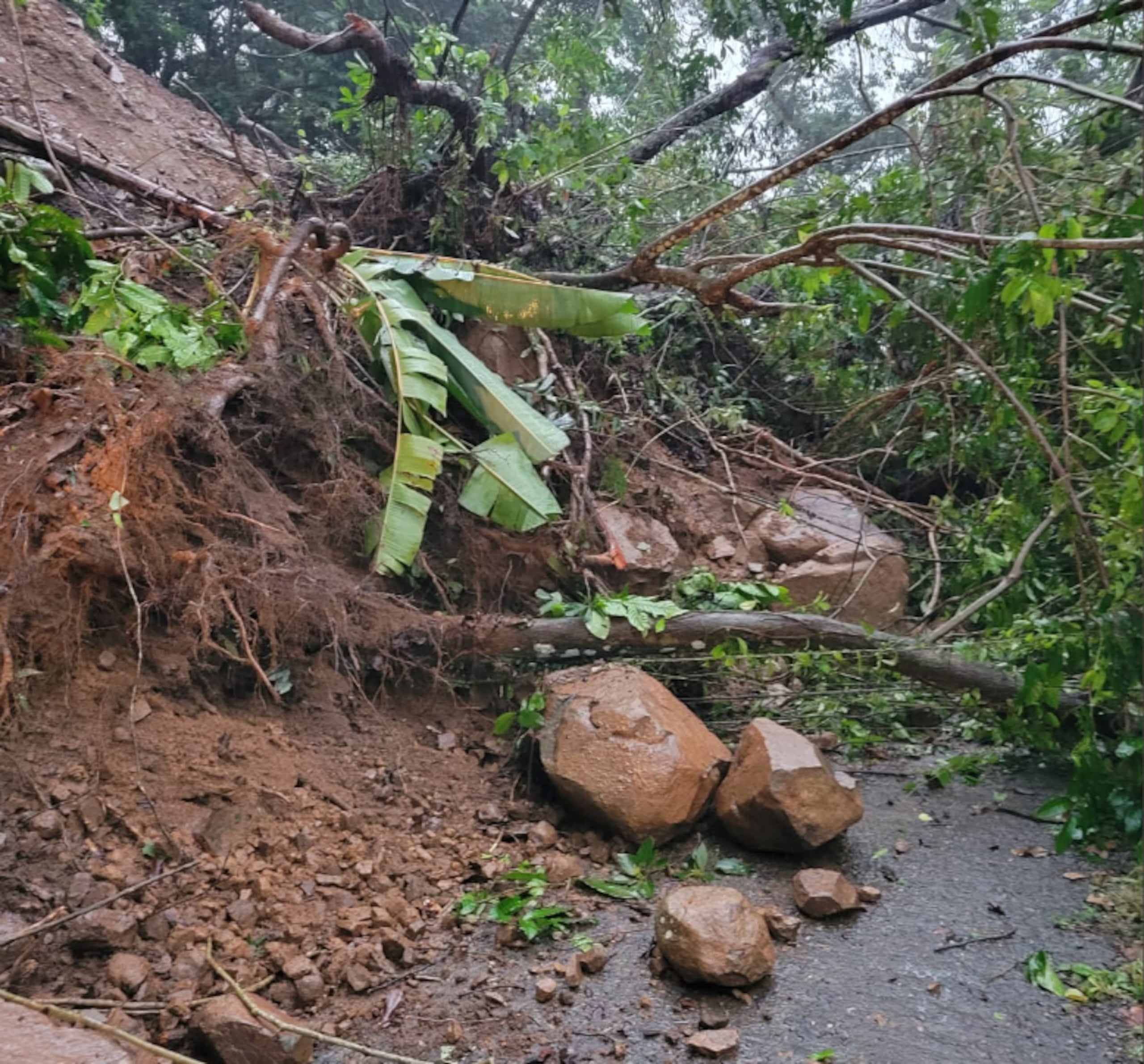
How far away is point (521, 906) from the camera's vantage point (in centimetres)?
284

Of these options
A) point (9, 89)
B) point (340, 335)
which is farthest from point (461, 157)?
point (9, 89)

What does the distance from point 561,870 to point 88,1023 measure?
5.06 feet

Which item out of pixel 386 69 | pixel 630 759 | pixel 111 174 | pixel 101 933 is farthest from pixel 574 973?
pixel 386 69

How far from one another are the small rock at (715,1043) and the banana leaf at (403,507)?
1.91m

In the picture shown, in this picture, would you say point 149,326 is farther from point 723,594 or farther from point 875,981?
point 875,981

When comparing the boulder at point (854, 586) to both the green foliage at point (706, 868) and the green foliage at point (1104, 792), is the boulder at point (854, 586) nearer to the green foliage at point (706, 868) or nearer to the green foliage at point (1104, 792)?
the green foliage at point (706, 868)

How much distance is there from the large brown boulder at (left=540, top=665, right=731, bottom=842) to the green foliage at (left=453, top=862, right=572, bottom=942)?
0.35 m

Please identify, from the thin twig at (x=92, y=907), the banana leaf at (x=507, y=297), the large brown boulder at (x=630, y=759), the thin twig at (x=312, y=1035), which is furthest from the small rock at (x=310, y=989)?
the banana leaf at (x=507, y=297)

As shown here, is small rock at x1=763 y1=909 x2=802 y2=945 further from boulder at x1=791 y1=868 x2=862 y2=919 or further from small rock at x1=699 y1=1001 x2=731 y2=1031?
small rock at x1=699 y1=1001 x2=731 y2=1031

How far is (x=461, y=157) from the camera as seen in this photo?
5512 millimetres

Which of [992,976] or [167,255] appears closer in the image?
[992,976]

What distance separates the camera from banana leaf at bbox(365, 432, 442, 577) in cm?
339

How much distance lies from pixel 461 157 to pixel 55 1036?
16.7 feet

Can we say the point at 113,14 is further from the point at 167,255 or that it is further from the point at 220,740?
the point at 220,740
